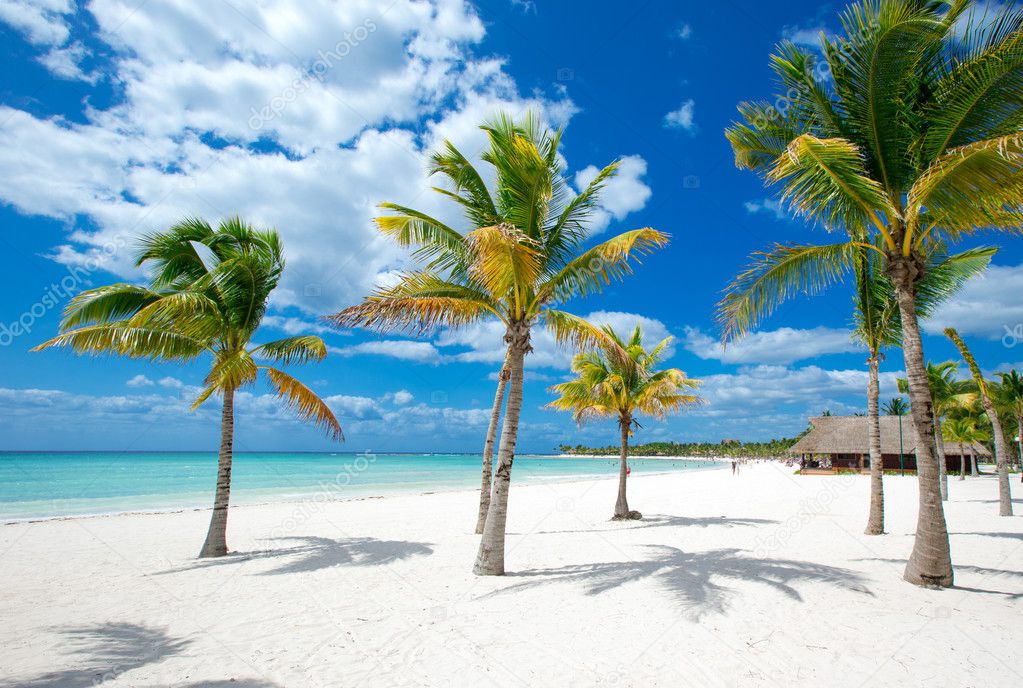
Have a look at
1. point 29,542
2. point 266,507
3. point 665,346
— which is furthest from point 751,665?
point 266,507

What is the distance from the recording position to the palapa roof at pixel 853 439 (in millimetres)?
36719

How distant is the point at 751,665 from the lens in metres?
4.42

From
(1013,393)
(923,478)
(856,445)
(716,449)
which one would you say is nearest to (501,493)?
(923,478)

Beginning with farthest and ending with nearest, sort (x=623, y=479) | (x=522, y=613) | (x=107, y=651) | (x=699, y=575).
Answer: (x=623, y=479) < (x=699, y=575) < (x=522, y=613) < (x=107, y=651)

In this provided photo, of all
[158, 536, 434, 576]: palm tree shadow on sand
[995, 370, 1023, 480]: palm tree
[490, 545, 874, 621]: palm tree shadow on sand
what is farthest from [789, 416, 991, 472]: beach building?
[158, 536, 434, 576]: palm tree shadow on sand

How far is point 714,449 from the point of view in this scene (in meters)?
138

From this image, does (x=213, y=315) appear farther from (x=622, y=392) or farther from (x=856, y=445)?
(x=856, y=445)

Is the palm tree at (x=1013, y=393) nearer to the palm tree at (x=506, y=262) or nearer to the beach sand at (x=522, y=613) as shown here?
the beach sand at (x=522, y=613)

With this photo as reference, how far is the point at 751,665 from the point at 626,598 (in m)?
2.07

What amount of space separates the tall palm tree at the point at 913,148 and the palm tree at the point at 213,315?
8849 millimetres

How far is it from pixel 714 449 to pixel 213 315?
145m

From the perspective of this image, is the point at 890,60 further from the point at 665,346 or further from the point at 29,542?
the point at 29,542

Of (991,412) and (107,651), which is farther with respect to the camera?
(991,412)

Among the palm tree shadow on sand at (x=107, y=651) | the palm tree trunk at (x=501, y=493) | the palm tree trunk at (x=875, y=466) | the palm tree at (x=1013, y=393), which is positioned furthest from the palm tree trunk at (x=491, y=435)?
the palm tree at (x=1013, y=393)
